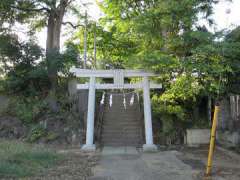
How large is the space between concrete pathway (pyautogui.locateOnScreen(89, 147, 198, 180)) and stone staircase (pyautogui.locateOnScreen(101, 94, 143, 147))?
7.39 ft

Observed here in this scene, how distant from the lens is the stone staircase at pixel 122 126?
12445 mm

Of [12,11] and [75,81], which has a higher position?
[12,11]

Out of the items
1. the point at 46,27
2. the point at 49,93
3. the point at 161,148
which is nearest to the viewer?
the point at 161,148

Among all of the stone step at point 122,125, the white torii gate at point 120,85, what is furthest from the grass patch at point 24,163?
the stone step at point 122,125

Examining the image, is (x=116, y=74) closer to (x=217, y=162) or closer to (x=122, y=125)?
(x=122, y=125)

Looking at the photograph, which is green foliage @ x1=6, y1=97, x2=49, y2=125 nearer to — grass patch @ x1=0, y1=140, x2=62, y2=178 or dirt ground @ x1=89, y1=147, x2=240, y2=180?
dirt ground @ x1=89, y1=147, x2=240, y2=180

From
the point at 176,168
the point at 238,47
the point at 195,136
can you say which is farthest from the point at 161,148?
the point at 238,47

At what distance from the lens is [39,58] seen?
1596 cm

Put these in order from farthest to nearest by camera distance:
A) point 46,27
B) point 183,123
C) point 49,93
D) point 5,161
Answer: point 46,27
point 49,93
point 183,123
point 5,161

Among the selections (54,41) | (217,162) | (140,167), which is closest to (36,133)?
(140,167)

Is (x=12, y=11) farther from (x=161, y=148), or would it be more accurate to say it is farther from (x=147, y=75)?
(x=161, y=148)

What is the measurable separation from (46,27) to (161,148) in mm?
11485

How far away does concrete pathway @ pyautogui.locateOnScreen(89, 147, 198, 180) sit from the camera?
21.1ft

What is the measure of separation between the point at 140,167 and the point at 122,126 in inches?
236
